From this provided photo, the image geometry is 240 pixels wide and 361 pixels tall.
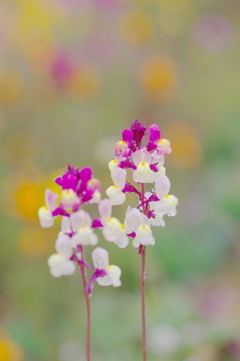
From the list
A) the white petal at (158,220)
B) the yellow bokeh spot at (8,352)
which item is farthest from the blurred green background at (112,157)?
the white petal at (158,220)

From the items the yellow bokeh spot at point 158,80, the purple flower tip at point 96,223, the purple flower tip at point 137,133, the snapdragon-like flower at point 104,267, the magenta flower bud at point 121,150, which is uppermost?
the yellow bokeh spot at point 158,80

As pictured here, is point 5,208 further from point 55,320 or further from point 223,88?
point 223,88

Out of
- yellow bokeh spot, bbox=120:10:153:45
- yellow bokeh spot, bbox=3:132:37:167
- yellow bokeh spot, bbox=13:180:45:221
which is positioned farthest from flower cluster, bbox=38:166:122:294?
yellow bokeh spot, bbox=120:10:153:45

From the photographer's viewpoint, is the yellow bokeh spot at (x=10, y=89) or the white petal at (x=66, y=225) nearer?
the white petal at (x=66, y=225)

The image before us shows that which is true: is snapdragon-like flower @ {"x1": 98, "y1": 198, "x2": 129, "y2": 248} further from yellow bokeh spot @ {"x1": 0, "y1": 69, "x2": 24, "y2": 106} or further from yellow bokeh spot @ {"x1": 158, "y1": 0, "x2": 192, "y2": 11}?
yellow bokeh spot @ {"x1": 158, "y1": 0, "x2": 192, "y2": 11}

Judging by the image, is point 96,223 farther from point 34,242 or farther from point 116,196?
point 34,242

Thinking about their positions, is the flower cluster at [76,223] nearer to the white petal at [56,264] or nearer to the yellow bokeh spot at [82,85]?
the white petal at [56,264]

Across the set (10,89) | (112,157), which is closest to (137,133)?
(112,157)
